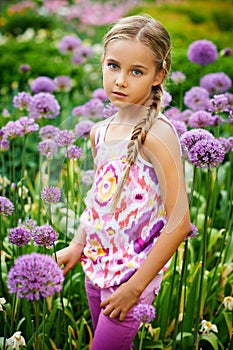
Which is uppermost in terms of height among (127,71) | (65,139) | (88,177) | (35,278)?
(127,71)

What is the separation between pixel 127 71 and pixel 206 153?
0.98ft

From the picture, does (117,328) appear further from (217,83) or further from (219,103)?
(217,83)

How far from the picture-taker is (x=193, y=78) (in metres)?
5.12

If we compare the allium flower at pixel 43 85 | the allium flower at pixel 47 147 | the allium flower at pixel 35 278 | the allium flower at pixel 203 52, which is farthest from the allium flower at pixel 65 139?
the allium flower at pixel 203 52

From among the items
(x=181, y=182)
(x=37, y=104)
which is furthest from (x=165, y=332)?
(x=37, y=104)

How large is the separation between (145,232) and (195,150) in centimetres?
28

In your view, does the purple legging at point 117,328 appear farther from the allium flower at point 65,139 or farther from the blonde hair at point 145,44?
the allium flower at point 65,139

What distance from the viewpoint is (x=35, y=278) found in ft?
4.29

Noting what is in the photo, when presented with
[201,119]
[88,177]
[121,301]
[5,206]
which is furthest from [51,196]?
[201,119]

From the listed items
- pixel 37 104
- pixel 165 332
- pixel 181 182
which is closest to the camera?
pixel 181 182

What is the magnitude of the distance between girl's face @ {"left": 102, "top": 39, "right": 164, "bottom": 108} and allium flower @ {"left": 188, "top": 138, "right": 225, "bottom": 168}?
214mm

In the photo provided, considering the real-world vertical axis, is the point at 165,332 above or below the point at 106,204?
below

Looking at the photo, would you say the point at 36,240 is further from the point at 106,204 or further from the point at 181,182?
the point at 181,182

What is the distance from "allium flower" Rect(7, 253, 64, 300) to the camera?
4.28ft
